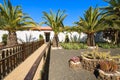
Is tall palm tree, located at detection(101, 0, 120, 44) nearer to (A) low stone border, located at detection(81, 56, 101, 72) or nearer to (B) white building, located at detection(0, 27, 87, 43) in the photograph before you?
(B) white building, located at detection(0, 27, 87, 43)

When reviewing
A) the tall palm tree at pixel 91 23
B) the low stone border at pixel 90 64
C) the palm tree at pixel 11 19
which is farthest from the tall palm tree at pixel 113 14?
the low stone border at pixel 90 64

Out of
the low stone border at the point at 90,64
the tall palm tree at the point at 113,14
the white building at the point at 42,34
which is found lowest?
the low stone border at the point at 90,64

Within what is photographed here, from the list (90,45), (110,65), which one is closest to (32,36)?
(90,45)

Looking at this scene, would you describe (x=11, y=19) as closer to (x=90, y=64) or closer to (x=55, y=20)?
(x=55, y=20)

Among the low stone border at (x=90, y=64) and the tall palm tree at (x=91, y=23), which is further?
the tall palm tree at (x=91, y=23)

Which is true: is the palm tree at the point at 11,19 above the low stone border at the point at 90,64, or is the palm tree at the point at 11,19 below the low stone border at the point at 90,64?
above

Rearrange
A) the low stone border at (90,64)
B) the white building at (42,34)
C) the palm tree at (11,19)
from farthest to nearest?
the white building at (42,34), the palm tree at (11,19), the low stone border at (90,64)

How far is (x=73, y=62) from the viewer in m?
9.26

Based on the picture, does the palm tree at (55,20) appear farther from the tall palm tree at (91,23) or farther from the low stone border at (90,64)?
the low stone border at (90,64)

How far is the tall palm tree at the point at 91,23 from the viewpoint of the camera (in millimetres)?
25047

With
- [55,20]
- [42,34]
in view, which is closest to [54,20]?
[55,20]

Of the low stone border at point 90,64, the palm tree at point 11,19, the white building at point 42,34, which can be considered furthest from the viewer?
the white building at point 42,34

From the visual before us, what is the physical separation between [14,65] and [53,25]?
15.6 meters

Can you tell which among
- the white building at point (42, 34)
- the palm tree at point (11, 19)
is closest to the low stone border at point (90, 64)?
the palm tree at point (11, 19)
